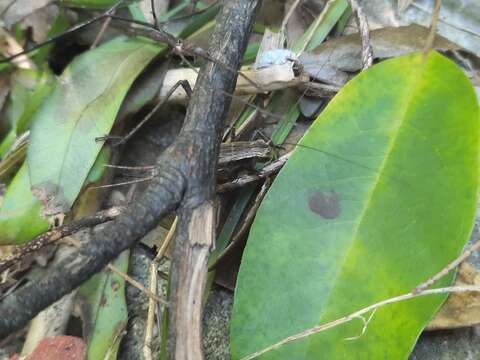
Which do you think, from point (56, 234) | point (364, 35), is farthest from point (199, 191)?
point (364, 35)

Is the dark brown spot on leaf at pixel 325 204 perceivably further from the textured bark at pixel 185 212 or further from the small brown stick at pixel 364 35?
the small brown stick at pixel 364 35

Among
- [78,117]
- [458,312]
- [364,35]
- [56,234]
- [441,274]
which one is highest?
[364,35]

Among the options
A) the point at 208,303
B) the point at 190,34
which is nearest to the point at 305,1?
the point at 190,34

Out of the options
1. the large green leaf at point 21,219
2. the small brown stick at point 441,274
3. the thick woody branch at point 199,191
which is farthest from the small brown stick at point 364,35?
the large green leaf at point 21,219

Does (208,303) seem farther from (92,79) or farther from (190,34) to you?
(190,34)

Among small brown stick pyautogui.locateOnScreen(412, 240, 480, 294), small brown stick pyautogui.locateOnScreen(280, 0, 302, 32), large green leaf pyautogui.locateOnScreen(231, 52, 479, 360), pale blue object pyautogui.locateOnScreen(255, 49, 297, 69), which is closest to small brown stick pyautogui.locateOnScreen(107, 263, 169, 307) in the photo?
large green leaf pyautogui.locateOnScreen(231, 52, 479, 360)

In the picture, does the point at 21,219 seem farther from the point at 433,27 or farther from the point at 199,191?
the point at 433,27
